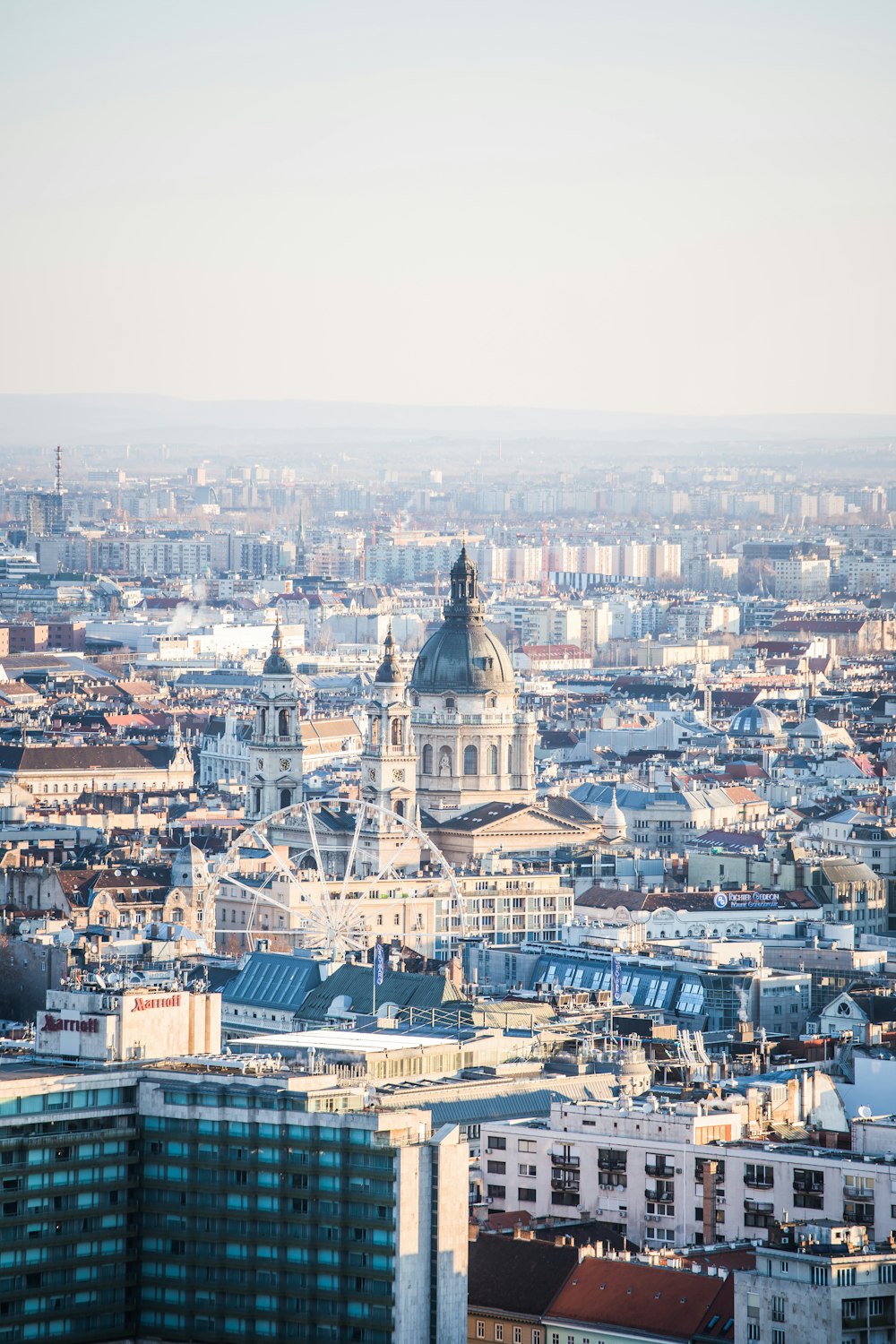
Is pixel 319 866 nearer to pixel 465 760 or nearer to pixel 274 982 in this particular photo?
pixel 465 760

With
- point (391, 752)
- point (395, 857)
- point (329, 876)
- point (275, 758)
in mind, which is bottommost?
point (329, 876)

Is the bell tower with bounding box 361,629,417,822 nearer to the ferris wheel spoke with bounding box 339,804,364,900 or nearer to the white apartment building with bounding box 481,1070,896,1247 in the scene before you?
the ferris wheel spoke with bounding box 339,804,364,900

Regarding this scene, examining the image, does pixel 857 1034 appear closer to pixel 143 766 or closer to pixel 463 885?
pixel 463 885

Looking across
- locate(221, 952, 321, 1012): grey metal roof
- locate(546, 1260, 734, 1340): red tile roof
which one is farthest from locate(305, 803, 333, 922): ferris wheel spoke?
locate(546, 1260, 734, 1340): red tile roof

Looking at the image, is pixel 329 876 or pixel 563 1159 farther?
pixel 329 876

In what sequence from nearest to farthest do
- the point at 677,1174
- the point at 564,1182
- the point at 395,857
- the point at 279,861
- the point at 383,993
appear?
the point at 677,1174 → the point at 564,1182 → the point at 383,993 → the point at 279,861 → the point at 395,857

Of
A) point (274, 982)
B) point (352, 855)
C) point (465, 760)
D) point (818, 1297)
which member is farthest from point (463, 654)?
point (818, 1297)

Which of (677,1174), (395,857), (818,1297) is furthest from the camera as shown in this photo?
(395,857)
